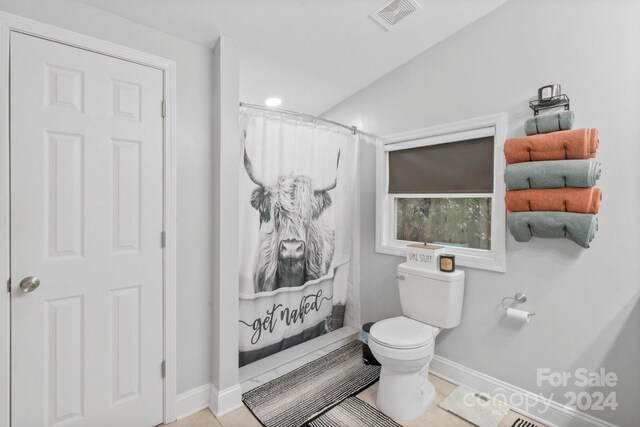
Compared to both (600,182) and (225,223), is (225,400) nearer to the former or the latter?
(225,223)

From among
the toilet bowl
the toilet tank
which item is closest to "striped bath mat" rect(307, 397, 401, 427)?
the toilet bowl

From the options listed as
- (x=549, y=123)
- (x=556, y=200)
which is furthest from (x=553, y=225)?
(x=549, y=123)

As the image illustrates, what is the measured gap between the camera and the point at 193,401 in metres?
A: 1.85

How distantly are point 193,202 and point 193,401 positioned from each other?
3.93 ft

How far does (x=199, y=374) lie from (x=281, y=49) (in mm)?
2158

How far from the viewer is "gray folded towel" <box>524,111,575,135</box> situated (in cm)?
166

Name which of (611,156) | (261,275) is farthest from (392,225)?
(611,156)

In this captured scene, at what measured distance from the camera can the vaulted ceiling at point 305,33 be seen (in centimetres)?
165

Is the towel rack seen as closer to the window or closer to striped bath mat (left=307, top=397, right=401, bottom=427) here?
the window

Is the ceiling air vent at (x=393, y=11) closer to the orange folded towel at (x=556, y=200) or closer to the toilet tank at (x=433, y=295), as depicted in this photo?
the orange folded towel at (x=556, y=200)

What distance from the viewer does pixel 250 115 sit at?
2.18 m

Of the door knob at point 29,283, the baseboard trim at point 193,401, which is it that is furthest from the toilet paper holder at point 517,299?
the door knob at point 29,283

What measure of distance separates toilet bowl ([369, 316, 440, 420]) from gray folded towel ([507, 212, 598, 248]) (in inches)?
32.5

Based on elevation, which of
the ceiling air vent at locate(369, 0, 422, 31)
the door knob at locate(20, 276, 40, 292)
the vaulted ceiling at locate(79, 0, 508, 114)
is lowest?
the door knob at locate(20, 276, 40, 292)
